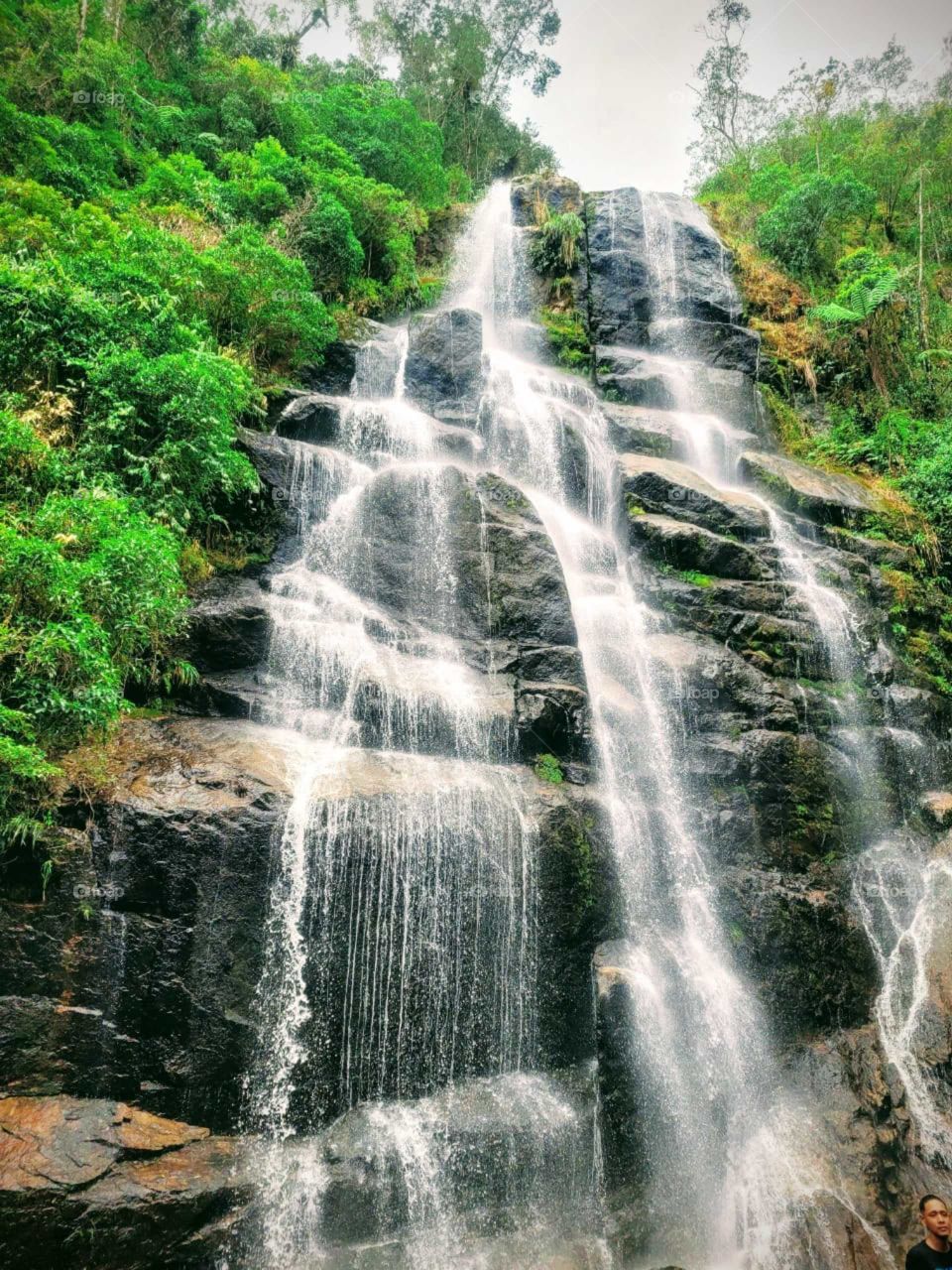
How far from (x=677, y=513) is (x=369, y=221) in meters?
11.6

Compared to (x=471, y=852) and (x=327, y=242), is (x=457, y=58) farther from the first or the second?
(x=471, y=852)

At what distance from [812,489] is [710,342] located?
613 centimetres

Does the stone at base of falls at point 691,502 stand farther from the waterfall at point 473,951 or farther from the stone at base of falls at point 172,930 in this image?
the stone at base of falls at point 172,930

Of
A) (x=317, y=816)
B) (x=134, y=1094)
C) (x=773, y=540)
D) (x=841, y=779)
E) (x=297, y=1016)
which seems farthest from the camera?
(x=773, y=540)

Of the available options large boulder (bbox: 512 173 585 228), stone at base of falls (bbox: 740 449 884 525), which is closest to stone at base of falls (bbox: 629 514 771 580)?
stone at base of falls (bbox: 740 449 884 525)

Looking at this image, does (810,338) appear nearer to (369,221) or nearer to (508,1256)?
(369,221)

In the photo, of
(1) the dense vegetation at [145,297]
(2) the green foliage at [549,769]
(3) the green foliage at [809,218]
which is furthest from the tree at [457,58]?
(2) the green foliage at [549,769]

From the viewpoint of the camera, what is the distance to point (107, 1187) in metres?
5.07

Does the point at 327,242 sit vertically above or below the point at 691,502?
above

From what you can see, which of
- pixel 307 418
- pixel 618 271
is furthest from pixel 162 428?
pixel 618 271

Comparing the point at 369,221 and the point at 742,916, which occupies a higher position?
the point at 369,221

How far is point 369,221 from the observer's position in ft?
55.4

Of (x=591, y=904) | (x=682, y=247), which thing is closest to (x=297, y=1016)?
(x=591, y=904)

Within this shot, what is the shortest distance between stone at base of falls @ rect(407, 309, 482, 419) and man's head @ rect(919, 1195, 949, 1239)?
510 inches
